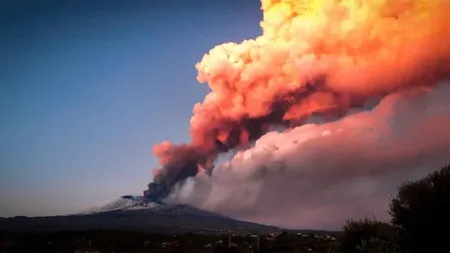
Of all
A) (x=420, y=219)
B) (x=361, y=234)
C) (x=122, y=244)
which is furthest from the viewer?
(x=122, y=244)

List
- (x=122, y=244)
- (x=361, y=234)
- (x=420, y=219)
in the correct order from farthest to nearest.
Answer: (x=122, y=244), (x=361, y=234), (x=420, y=219)

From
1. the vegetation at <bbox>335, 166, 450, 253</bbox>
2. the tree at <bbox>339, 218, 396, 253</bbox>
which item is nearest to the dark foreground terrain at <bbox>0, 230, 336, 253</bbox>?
the tree at <bbox>339, 218, 396, 253</bbox>

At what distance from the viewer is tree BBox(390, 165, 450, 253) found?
1431 centimetres

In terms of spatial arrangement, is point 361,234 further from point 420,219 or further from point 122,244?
point 122,244

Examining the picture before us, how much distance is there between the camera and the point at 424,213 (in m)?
14.7

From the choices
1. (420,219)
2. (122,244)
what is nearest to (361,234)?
(420,219)

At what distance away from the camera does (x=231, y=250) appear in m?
29.4

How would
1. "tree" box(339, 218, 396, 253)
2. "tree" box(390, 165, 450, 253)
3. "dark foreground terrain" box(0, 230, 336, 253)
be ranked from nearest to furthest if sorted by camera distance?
1. "tree" box(390, 165, 450, 253)
2. "tree" box(339, 218, 396, 253)
3. "dark foreground terrain" box(0, 230, 336, 253)

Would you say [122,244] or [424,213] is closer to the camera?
[424,213]

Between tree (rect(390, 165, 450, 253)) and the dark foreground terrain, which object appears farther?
the dark foreground terrain

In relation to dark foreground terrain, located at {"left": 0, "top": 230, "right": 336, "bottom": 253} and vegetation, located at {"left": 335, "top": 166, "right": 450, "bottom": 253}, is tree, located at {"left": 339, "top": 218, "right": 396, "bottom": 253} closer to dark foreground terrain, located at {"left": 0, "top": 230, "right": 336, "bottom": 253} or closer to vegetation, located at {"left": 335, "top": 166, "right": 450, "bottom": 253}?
vegetation, located at {"left": 335, "top": 166, "right": 450, "bottom": 253}

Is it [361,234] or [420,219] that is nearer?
[420,219]

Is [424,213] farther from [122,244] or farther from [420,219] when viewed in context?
[122,244]

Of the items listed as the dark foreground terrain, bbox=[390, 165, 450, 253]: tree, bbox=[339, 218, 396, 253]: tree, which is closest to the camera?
bbox=[390, 165, 450, 253]: tree
